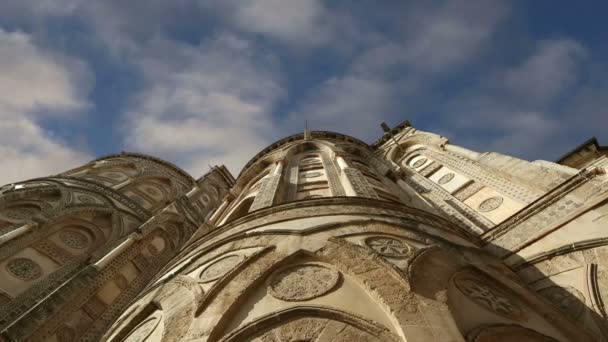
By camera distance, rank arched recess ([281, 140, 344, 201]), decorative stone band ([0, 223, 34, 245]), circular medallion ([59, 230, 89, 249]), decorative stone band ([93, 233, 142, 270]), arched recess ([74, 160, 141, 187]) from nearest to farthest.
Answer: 1. decorative stone band ([0, 223, 34, 245])
2. decorative stone band ([93, 233, 142, 270])
3. arched recess ([281, 140, 344, 201])
4. circular medallion ([59, 230, 89, 249])
5. arched recess ([74, 160, 141, 187])

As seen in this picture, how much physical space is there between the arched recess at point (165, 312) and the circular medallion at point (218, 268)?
200 mm

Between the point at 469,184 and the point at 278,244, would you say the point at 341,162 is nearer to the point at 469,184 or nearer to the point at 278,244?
the point at 469,184

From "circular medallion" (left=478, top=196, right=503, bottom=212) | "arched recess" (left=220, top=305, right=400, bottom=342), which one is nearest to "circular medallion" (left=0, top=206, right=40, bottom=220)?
"arched recess" (left=220, top=305, right=400, bottom=342)

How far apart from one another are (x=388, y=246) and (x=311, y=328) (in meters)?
2.28

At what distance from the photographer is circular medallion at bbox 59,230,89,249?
1274 cm

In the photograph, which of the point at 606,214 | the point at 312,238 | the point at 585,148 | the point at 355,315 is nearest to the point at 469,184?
the point at 585,148

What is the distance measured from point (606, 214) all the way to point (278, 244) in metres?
6.43

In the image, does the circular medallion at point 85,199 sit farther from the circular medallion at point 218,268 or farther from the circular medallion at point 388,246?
the circular medallion at point 388,246

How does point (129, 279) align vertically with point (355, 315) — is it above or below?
above

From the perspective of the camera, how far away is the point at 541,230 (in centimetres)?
859

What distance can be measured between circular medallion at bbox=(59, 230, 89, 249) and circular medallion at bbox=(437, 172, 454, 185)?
12285mm

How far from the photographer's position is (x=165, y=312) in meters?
5.59

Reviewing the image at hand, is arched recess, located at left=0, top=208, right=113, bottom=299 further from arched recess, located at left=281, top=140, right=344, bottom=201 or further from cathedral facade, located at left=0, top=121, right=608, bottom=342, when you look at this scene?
arched recess, located at left=281, top=140, right=344, bottom=201

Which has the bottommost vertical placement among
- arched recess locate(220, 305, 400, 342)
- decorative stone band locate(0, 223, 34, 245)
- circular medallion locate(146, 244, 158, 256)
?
arched recess locate(220, 305, 400, 342)
